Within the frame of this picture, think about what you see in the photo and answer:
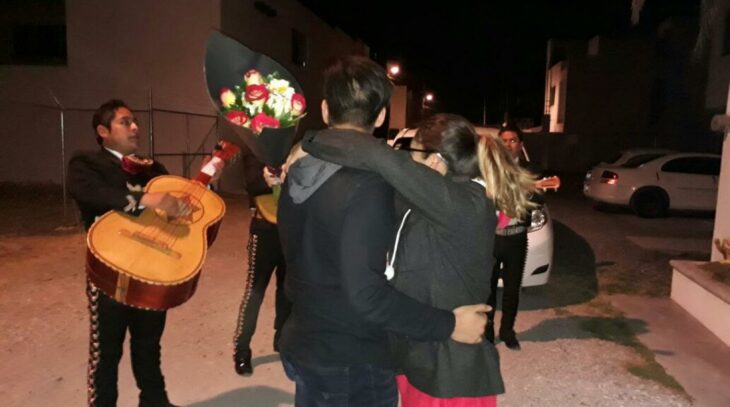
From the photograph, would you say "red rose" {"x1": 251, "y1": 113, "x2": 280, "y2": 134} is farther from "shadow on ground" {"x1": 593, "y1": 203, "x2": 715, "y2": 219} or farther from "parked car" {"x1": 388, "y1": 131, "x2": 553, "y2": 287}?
"shadow on ground" {"x1": 593, "y1": 203, "x2": 715, "y2": 219}

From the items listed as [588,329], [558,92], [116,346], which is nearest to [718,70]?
[558,92]

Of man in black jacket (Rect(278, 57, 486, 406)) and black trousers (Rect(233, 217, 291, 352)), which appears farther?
black trousers (Rect(233, 217, 291, 352))

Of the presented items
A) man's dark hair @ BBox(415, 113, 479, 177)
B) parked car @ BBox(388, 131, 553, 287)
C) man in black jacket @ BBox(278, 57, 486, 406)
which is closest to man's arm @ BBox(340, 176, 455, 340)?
man in black jacket @ BBox(278, 57, 486, 406)

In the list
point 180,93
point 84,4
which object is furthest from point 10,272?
point 84,4

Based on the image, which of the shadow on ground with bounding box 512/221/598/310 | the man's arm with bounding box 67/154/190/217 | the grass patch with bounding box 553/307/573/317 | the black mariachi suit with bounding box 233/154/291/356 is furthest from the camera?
the shadow on ground with bounding box 512/221/598/310

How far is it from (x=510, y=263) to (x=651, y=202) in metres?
9.50

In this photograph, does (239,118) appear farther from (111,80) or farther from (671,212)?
(111,80)

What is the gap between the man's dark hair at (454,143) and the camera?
224 centimetres

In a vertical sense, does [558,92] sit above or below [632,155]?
above

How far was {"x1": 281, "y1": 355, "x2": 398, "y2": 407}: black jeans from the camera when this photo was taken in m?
1.83

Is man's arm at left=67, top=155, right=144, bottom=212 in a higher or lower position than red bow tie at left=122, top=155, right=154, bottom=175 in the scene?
lower

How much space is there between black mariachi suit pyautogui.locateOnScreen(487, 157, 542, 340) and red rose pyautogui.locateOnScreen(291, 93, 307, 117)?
7.51 ft

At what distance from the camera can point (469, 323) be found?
1.94m

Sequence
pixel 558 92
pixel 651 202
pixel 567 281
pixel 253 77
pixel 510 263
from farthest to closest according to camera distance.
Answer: pixel 558 92
pixel 651 202
pixel 567 281
pixel 510 263
pixel 253 77
